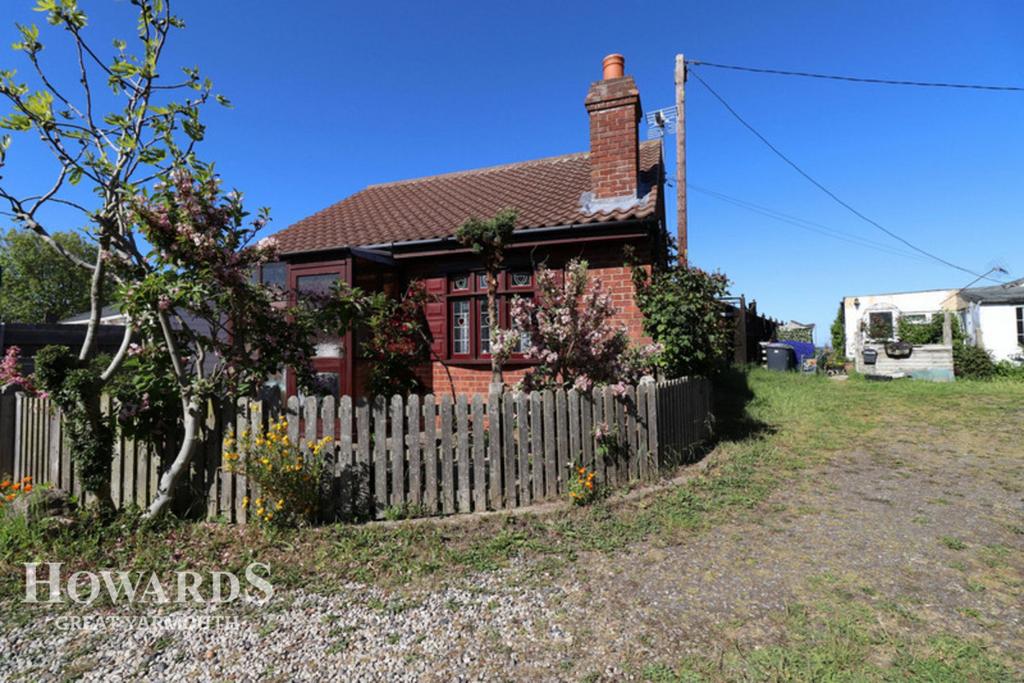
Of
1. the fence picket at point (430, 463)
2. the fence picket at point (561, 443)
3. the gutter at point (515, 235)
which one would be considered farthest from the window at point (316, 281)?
the fence picket at point (561, 443)

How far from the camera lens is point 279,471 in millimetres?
3963

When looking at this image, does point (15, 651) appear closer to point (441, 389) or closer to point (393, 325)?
point (393, 325)

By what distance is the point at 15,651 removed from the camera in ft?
8.70

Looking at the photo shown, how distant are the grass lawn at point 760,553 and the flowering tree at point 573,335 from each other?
1485 millimetres

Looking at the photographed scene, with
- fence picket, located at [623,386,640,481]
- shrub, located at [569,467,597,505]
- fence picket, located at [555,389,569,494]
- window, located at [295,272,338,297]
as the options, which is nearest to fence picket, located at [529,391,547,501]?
fence picket, located at [555,389,569,494]

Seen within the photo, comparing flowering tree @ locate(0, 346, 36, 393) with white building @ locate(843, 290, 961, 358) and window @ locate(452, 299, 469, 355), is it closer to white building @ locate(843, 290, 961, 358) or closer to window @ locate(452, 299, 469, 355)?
window @ locate(452, 299, 469, 355)

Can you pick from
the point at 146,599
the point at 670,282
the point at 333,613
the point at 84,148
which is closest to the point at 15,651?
the point at 146,599

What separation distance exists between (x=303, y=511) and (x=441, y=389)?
464 centimetres

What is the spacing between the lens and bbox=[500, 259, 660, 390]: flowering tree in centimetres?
538

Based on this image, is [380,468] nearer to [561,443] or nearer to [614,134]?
[561,443]

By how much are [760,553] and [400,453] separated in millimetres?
3092

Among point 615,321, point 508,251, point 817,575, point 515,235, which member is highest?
point 515,235

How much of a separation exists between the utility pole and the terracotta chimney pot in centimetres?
323

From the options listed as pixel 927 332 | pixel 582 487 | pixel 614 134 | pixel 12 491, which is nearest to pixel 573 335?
pixel 582 487
